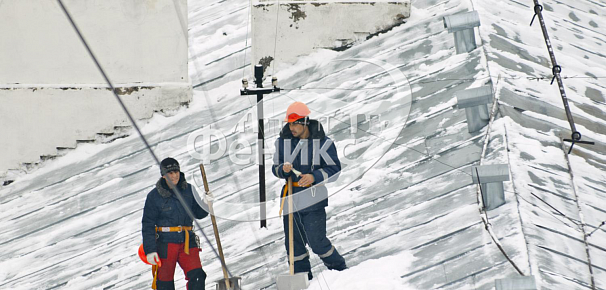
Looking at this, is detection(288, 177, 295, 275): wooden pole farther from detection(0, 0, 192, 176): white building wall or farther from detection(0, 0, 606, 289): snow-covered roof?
detection(0, 0, 192, 176): white building wall

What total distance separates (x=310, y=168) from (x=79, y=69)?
15.9 ft

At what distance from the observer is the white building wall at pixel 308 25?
11062 mm

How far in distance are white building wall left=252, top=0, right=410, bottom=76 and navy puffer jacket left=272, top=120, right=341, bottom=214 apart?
391 cm

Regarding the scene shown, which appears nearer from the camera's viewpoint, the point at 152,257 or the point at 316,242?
the point at 152,257

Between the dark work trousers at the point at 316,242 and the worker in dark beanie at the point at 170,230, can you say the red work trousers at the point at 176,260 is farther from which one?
the dark work trousers at the point at 316,242

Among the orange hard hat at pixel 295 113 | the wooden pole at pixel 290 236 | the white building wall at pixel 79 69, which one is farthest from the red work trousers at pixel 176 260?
the white building wall at pixel 79 69

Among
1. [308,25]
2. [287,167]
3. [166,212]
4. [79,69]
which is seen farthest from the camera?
[308,25]

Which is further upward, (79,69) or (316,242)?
(79,69)

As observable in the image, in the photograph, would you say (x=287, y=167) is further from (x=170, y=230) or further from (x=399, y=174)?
(x=399, y=174)

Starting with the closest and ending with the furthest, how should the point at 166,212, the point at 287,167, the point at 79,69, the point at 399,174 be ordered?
the point at 287,167, the point at 166,212, the point at 399,174, the point at 79,69

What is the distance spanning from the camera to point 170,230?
734 cm

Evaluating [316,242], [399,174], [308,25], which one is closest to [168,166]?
[316,242]


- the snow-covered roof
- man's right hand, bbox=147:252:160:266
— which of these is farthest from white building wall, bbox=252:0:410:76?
man's right hand, bbox=147:252:160:266

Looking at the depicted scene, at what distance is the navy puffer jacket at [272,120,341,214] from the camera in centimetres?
733
